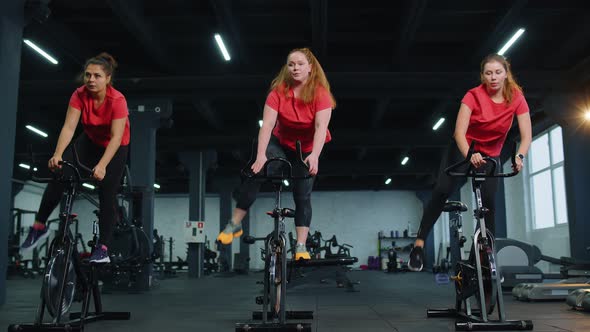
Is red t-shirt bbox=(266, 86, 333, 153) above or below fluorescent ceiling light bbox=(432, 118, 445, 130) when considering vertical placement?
below

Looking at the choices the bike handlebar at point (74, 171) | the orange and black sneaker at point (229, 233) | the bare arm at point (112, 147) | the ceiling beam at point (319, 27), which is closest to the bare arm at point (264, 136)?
the orange and black sneaker at point (229, 233)

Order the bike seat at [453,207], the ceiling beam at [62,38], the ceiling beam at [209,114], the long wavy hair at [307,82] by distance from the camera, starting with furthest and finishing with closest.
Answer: the ceiling beam at [209,114], the ceiling beam at [62,38], the bike seat at [453,207], the long wavy hair at [307,82]

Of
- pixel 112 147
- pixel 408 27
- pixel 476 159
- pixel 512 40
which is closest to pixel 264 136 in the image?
pixel 112 147

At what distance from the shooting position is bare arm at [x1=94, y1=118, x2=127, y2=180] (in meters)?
3.24

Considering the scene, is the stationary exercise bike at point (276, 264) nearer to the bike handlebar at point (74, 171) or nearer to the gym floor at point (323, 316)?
the gym floor at point (323, 316)

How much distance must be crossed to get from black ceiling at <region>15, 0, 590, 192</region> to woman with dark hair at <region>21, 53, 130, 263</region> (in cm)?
387

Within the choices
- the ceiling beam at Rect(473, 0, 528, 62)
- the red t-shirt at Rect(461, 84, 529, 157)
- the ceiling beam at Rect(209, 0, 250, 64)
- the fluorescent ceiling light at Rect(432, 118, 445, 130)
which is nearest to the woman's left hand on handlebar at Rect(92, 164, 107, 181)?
the red t-shirt at Rect(461, 84, 529, 157)

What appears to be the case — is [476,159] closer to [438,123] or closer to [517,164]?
[517,164]

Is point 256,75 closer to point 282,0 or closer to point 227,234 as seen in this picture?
point 282,0

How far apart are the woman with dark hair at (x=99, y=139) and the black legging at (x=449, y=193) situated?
6.35 feet

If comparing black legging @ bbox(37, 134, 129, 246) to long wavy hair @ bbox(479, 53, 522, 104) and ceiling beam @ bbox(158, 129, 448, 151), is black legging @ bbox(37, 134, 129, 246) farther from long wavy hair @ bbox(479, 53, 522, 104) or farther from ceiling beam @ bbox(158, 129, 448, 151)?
ceiling beam @ bbox(158, 129, 448, 151)

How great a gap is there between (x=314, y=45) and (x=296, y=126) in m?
5.51

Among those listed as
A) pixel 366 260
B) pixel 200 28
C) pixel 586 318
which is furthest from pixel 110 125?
pixel 366 260

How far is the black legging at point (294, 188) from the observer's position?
3.21 m
